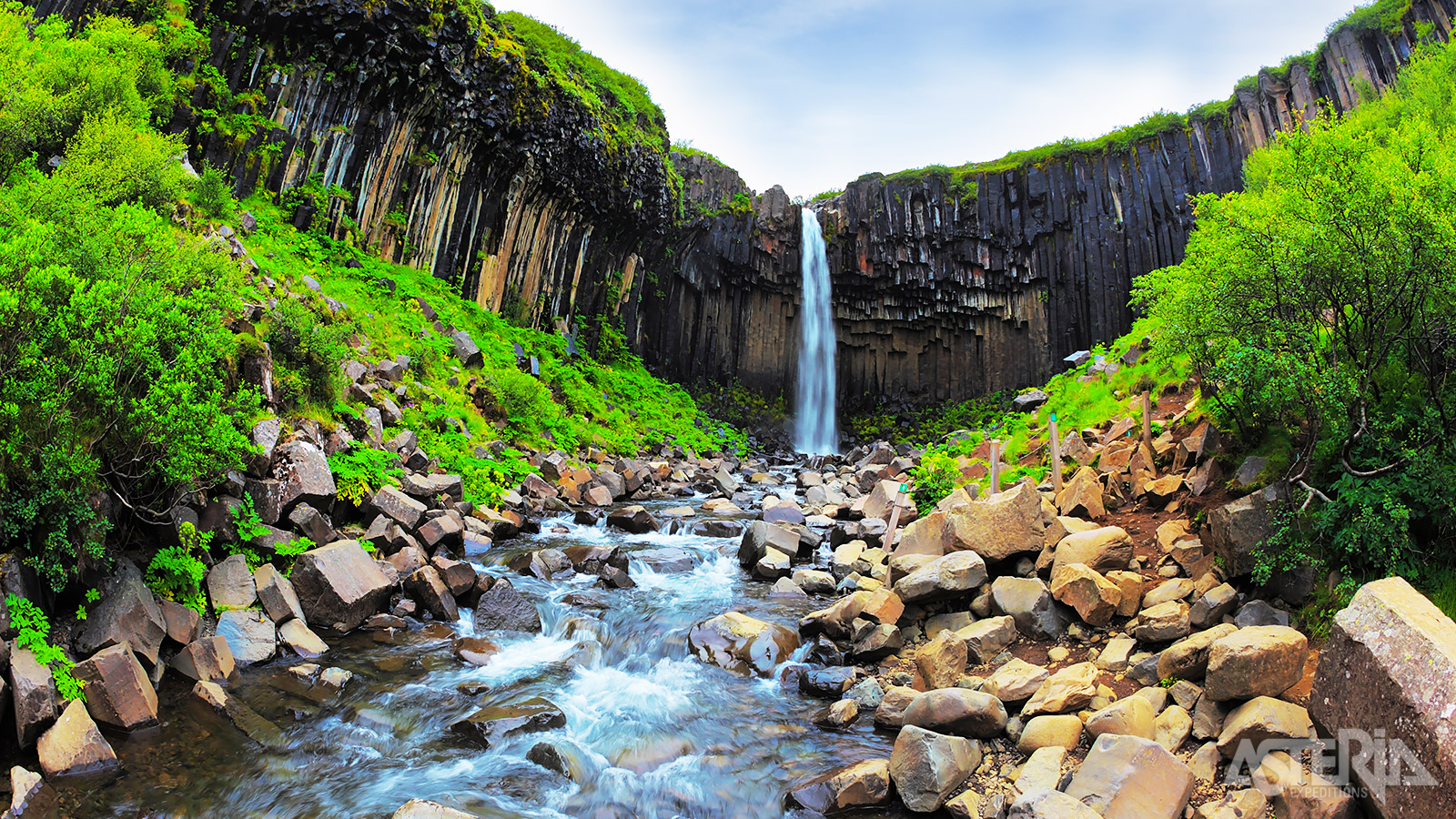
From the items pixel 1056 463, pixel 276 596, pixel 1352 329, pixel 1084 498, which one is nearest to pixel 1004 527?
pixel 1084 498

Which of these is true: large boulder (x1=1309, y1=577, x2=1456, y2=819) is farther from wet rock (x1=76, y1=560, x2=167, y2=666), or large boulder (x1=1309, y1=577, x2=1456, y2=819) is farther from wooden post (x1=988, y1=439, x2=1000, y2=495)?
wet rock (x1=76, y1=560, x2=167, y2=666)

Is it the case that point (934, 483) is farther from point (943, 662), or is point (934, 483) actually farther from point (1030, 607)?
point (943, 662)

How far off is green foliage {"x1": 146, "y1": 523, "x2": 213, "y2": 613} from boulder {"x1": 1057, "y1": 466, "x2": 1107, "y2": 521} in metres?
10.4

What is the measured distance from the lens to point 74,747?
4.80 metres

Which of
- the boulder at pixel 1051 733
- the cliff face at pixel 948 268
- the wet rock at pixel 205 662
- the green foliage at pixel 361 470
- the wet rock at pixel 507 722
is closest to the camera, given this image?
the boulder at pixel 1051 733

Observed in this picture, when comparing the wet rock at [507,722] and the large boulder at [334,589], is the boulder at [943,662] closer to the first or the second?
the wet rock at [507,722]

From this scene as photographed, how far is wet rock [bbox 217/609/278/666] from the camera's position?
21.7 ft

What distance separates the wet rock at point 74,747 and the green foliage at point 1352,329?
9.56m

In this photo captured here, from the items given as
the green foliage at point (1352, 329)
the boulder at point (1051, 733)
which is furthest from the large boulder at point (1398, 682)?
the green foliage at point (1352, 329)

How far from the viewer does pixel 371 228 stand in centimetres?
2091

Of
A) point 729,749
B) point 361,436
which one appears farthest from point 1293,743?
point 361,436

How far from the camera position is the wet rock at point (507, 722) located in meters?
5.95

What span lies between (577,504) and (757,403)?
22681 millimetres

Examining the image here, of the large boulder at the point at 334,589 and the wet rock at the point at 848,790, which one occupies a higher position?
the large boulder at the point at 334,589
